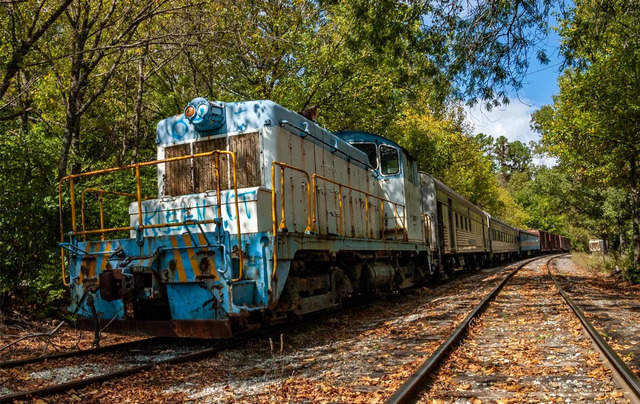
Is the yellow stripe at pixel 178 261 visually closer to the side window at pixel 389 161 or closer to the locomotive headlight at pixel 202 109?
the locomotive headlight at pixel 202 109

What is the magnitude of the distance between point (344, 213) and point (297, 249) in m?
2.70

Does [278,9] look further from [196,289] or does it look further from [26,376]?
[26,376]

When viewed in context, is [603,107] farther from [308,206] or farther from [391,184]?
[308,206]

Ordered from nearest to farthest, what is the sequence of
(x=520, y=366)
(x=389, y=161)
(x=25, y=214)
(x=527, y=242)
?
(x=520, y=366)
(x=25, y=214)
(x=389, y=161)
(x=527, y=242)

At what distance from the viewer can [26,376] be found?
4715 mm

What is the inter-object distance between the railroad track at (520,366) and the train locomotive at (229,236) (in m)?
2.08

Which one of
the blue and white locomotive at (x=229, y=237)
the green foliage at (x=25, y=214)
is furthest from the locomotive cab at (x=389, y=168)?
the green foliage at (x=25, y=214)

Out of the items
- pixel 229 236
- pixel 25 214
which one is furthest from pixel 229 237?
pixel 25 214

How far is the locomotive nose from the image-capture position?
6.77m

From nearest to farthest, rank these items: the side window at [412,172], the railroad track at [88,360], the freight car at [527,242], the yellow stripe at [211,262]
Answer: the railroad track at [88,360], the yellow stripe at [211,262], the side window at [412,172], the freight car at [527,242]

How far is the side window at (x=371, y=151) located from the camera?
11125 mm

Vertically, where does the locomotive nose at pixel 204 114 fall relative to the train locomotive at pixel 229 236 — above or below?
above

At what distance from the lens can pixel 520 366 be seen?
4.71 meters

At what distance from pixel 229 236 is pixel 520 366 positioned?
127 inches
